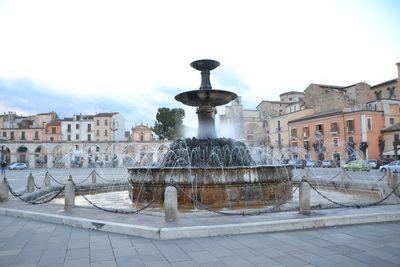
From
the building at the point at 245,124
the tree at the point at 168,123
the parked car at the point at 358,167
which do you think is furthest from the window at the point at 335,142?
the tree at the point at 168,123

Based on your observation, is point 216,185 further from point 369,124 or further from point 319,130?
point 319,130

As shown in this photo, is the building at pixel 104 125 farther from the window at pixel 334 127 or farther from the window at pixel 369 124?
the window at pixel 369 124

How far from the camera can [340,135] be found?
163 feet

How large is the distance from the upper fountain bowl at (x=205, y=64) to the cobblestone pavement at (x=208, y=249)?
9798mm

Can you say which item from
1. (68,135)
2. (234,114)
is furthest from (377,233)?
(68,135)

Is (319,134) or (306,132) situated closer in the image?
(319,134)

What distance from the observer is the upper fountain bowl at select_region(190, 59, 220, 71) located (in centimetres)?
1501

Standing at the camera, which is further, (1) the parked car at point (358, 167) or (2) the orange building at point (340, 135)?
(2) the orange building at point (340, 135)

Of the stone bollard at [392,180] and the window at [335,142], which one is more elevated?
the window at [335,142]

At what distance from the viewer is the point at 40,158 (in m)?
72.2

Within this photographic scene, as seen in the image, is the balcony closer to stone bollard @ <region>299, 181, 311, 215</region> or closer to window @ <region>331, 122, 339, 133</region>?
window @ <region>331, 122, 339, 133</region>

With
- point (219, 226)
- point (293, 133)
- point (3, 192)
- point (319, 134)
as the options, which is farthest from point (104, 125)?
point (219, 226)

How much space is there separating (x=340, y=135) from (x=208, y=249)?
160ft

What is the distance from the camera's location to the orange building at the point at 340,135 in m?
47.1
